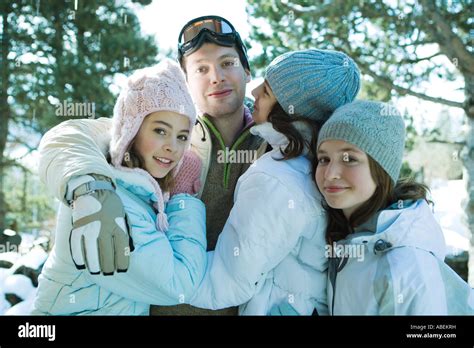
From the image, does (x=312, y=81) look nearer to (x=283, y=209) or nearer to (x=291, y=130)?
(x=291, y=130)

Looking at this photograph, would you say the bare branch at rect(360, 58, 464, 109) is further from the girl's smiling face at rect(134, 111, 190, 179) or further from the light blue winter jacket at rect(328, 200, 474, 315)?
the girl's smiling face at rect(134, 111, 190, 179)

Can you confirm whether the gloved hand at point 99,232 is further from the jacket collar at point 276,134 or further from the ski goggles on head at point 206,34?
the ski goggles on head at point 206,34

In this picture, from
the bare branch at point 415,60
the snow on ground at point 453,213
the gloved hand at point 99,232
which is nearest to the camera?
the gloved hand at point 99,232

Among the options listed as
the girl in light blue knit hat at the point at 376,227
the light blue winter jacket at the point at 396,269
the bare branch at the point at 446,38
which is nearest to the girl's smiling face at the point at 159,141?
the girl in light blue knit hat at the point at 376,227

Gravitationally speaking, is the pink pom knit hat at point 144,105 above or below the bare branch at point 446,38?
below

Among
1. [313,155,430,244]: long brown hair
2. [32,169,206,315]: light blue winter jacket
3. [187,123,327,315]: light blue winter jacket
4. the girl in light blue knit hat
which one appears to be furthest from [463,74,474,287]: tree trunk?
[32,169,206,315]: light blue winter jacket

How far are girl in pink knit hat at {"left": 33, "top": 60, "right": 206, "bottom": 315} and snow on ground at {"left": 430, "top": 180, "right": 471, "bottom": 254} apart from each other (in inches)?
91.6

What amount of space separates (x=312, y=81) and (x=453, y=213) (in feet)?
7.57

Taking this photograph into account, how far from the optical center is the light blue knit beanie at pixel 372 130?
1.53m

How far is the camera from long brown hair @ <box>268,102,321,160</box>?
1623 mm
